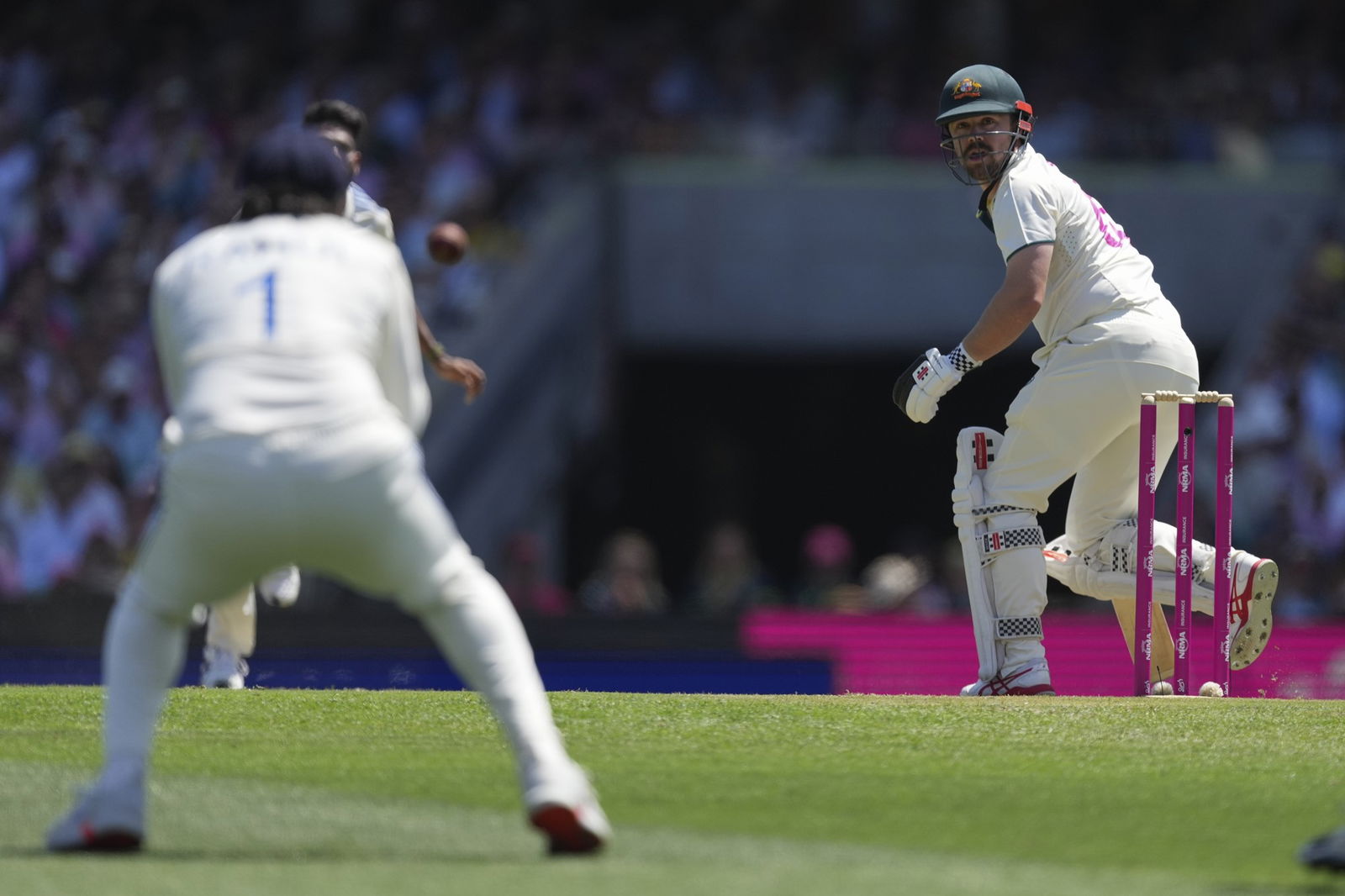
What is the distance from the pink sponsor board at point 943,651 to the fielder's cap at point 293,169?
7601 millimetres

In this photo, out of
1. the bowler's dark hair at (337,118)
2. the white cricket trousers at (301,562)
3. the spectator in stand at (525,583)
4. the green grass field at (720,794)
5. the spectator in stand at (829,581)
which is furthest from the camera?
the spectator in stand at (829,581)

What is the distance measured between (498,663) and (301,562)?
504 millimetres

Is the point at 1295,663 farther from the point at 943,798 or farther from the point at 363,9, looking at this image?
the point at 363,9

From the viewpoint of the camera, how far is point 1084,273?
819 centimetres

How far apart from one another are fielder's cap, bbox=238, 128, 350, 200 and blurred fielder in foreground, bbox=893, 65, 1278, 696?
339cm

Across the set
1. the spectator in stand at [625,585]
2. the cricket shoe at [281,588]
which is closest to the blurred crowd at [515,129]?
the spectator in stand at [625,585]

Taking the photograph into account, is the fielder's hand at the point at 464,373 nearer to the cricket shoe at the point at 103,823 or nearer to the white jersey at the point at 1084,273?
the white jersey at the point at 1084,273

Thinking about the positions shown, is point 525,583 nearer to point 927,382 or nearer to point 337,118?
point 337,118

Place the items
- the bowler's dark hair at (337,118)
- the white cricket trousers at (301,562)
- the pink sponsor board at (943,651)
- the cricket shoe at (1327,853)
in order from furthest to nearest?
the pink sponsor board at (943,651), the bowler's dark hair at (337,118), the white cricket trousers at (301,562), the cricket shoe at (1327,853)

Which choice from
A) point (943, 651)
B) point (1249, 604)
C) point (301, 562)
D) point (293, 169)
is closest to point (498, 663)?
point (301, 562)

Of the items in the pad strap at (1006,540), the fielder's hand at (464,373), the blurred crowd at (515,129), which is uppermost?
the blurred crowd at (515,129)

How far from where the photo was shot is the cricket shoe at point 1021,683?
26.7ft

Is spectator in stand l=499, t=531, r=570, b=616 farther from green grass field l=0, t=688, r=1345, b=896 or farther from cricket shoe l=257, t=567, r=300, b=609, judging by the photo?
green grass field l=0, t=688, r=1345, b=896

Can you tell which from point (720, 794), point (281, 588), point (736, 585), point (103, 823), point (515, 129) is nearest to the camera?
point (103, 823)
